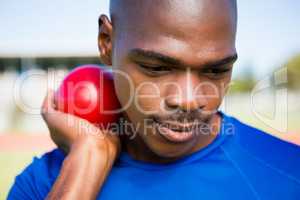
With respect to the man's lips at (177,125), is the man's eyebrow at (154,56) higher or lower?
higher

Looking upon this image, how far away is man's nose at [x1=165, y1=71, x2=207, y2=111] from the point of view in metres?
1.39

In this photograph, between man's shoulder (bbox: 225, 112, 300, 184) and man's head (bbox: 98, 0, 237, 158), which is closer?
man's head (bbox: 98, 0, 237, 158)

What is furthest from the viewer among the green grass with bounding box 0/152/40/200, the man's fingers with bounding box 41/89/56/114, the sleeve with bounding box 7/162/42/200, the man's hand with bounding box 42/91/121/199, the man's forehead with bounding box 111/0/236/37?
the green grass with bounding box 0/152/40/200

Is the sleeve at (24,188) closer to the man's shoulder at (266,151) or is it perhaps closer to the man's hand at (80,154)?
the man's hand at (80,154)

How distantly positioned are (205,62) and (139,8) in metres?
0.32

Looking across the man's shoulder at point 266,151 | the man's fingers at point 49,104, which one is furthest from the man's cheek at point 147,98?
the man's fingers at point 49,104

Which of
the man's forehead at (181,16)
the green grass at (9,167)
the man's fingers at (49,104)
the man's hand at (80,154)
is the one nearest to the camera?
the man's forehead at (181,16)

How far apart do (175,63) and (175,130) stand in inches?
9.3

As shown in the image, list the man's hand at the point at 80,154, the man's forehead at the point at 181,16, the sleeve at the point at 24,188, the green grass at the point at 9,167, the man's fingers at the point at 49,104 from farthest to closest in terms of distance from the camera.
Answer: the green grass at the point at 9,167
the man's fingers at the point at 49,104
the sleeve at the point at 24,188
the man's hand at the point at 80,154
the man's forehead at the point at 181,16

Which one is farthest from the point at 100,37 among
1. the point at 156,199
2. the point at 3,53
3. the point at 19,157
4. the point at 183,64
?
the point at 3,53

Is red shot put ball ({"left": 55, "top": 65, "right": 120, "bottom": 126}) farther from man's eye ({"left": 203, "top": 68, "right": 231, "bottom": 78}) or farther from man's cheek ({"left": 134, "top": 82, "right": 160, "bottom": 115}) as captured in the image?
man's eye ({"left": 203, "top": 68, "right": 231, "bottom": 78})

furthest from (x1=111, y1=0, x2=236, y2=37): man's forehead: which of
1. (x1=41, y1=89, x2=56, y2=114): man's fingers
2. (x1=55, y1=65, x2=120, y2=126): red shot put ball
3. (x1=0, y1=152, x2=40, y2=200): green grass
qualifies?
(x1=0, y1=152, x2=40, y2=200): green grass

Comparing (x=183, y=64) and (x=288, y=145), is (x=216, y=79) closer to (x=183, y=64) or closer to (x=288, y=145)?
(x=183, y=64)

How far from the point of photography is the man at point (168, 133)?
140 centimetres
